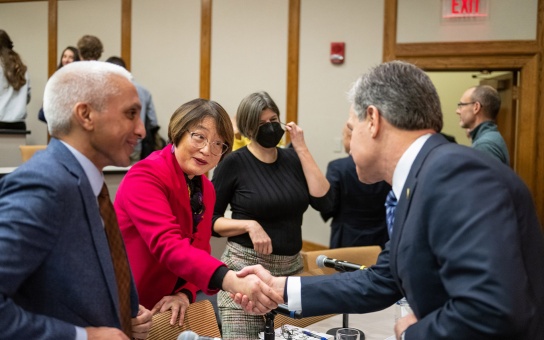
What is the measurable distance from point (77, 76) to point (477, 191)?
37.8 inches

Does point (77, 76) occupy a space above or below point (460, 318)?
above

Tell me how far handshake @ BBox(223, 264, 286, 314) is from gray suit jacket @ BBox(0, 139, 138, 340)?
25.6 inches

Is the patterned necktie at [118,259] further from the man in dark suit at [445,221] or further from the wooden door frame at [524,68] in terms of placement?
the wooden door frame at [524,68]

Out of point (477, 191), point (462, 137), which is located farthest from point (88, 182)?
point (462, 137)

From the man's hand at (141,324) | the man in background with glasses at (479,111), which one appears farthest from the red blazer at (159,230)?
the man in background with glasses at (479,111)

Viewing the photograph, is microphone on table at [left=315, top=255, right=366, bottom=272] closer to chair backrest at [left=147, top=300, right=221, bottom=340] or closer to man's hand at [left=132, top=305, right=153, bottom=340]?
chair backrest at [left=147, top=300, right=221, bottom=340]

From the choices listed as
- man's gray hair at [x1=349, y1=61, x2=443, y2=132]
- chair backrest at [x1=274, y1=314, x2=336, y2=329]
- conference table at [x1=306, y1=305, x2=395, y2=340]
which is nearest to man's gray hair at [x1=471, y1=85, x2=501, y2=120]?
conference table at [x1=306, y1=305, x2=395, y2=340]

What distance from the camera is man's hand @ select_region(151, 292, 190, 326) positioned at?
224 centimetres

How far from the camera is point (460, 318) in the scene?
1.29 metres

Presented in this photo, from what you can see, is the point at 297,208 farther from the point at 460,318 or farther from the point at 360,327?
the point at 460,318

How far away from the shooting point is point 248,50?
23.7 feet

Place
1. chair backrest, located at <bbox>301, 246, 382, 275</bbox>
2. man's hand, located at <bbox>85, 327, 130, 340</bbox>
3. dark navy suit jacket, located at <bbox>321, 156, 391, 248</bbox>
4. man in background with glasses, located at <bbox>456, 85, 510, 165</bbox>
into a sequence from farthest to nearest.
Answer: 1. man in background with glasses, located at <bbox>456, 85, 510, 165</bbox>
2. dark navy suit jacket, located at <bbox>321, 156, 391, 248</bbox>
3. chair backrest, located at <bbox>301, 246, 382, 275</bbox>
4. man's hand, located at <bbox>85, 327, 130, 340</bbox>

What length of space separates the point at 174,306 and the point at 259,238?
2.08 feet

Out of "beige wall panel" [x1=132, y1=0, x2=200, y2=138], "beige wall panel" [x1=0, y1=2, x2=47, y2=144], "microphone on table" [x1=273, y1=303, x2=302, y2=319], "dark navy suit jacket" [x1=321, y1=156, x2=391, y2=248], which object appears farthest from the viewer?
"beige wall panel" [x1=0, y1=2, x2=47, y2=144]
